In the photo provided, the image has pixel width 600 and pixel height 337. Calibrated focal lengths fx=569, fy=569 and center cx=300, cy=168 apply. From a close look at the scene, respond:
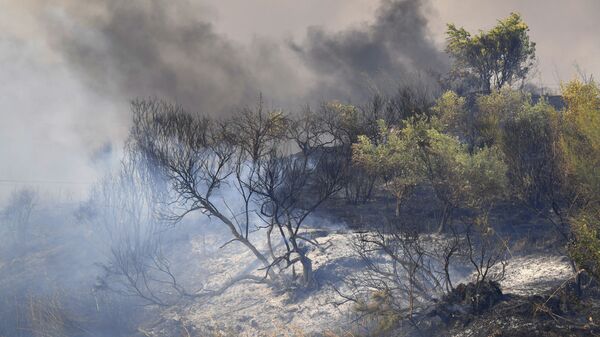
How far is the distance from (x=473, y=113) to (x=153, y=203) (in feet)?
64.4

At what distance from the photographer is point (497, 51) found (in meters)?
41.4

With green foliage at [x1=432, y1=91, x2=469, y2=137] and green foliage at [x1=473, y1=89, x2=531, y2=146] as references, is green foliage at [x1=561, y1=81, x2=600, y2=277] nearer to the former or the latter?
green foliage at [x1=473, y1=89, x2=531, y2=146]

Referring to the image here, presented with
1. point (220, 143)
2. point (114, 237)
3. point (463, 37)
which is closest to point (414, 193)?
point (220, 143)

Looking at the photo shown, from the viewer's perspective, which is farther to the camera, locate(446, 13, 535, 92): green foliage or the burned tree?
locate(446, 13, 535, 92): green foliage

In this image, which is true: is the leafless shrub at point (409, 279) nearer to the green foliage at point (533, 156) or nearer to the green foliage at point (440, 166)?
the green foliage at point (440, 166)

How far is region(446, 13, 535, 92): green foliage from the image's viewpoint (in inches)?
1628

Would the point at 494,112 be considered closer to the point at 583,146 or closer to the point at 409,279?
the point at 583,146

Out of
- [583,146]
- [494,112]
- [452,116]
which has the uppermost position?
[452,116]

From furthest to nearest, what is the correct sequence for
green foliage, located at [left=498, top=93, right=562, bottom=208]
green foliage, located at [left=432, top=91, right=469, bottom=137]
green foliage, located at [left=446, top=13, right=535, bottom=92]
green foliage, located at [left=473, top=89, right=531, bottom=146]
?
green foliage, located at [left=446, top=13, right=535, bottom=92], green foliage, located at [left=432, top=91, right=469, bottom=137], green foliage, located at [left=473, top=89, right=531, bottom=146], green foliage, located at [left=498, top=93, right=562, bottom=208]

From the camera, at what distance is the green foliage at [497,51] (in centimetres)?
4134

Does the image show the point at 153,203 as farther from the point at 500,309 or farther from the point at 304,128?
the point at 500,309

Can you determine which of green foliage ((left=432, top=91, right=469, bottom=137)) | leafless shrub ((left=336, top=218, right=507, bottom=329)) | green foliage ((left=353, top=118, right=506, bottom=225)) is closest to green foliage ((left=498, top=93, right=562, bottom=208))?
green foliage ((left=353, top=118, right=506, bottom=225))

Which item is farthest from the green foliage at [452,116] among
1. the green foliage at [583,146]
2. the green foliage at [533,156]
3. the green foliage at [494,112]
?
the green foliage at [583,146]

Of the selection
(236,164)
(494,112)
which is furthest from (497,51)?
(236,164)
